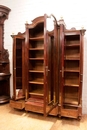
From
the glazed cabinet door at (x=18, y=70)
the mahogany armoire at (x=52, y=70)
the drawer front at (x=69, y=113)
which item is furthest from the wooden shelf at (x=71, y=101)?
the glazed cabinet door at (x=18, y=70)

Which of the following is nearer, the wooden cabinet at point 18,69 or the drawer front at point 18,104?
the drawer front at point 18,104

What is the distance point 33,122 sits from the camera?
2627mm

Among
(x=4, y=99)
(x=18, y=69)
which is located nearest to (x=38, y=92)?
(x=18, y=69)

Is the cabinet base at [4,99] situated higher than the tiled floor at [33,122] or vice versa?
the cabinet base at [4,99]

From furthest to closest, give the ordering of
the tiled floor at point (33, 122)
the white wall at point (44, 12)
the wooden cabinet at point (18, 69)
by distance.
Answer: the wooden cabinet at point (18, 69) < the white wall at point (44, 12) < the tiled floor at point (33, 122)

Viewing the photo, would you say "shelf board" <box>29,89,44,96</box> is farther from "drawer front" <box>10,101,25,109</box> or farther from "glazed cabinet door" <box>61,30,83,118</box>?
"glazed cabinet door" <box>61,30,83,118</box>

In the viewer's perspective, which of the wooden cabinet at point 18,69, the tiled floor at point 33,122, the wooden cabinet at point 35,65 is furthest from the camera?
the wooden cabinet at point 18,69

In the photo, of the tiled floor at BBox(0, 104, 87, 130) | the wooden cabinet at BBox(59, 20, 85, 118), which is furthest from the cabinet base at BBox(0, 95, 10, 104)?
the wooden cabinet at BBox(59, 20, 85, 118)

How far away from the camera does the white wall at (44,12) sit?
2.97 meters

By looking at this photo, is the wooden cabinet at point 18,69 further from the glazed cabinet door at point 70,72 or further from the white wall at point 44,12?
the glazed cabinet door at point 70,72

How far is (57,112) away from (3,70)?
1.98 metres

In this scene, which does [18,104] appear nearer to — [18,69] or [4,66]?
[18,69]

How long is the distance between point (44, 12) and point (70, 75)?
1683mm

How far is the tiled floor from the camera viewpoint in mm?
2430
